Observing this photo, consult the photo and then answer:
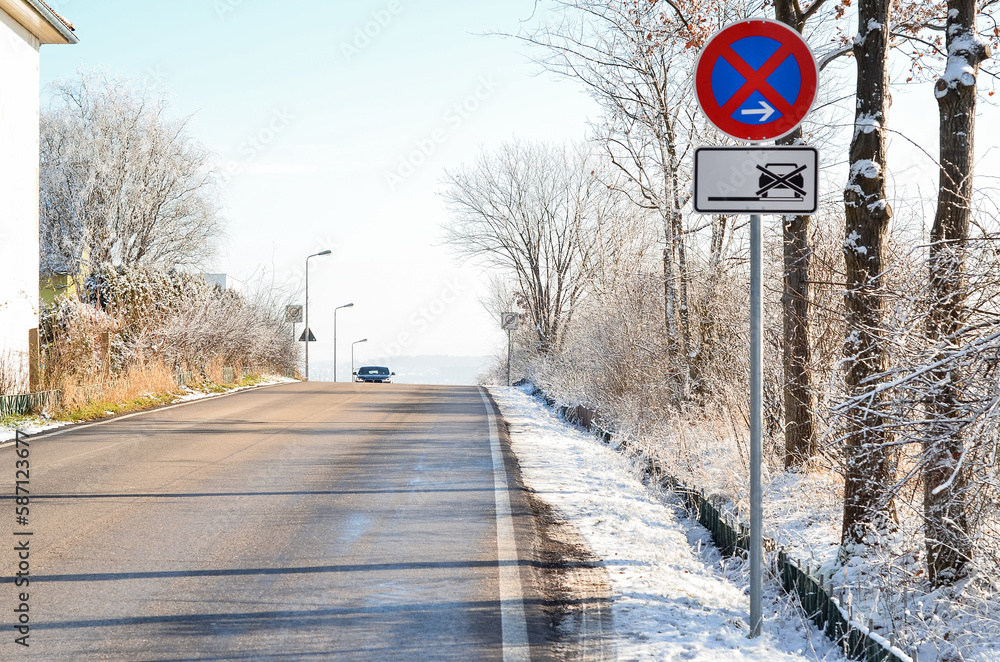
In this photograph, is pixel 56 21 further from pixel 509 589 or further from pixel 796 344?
pixel 509 589

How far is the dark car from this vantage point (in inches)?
1596

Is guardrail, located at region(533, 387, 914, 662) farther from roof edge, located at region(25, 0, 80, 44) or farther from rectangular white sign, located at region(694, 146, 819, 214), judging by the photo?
roof edge, located at region(25, 0, 80, 44)

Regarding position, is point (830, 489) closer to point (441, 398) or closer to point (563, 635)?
point (563, 635)

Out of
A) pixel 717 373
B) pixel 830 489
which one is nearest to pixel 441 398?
pixel 717 373

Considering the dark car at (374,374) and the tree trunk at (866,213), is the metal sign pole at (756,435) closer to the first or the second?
the tree trunk at (866,213)

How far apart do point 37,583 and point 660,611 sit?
12.0ft

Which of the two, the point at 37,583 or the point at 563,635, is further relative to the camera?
the point at 37,583

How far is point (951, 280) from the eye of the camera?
13.4 feet

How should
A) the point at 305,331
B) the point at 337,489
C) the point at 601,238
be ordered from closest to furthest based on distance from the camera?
the point at 337,489, the point at 601,238, the point at 305,331

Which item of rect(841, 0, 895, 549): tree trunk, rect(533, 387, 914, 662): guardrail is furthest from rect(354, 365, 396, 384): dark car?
rect(841, 0, 895, 549): tree trunk

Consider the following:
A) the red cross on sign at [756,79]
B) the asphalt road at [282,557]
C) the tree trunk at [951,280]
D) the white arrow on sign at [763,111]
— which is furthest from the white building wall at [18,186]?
the tree trunk at [951,280]

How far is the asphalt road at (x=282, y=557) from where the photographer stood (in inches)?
165

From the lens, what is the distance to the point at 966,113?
5289mm

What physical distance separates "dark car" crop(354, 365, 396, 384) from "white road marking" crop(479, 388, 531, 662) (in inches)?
1282
